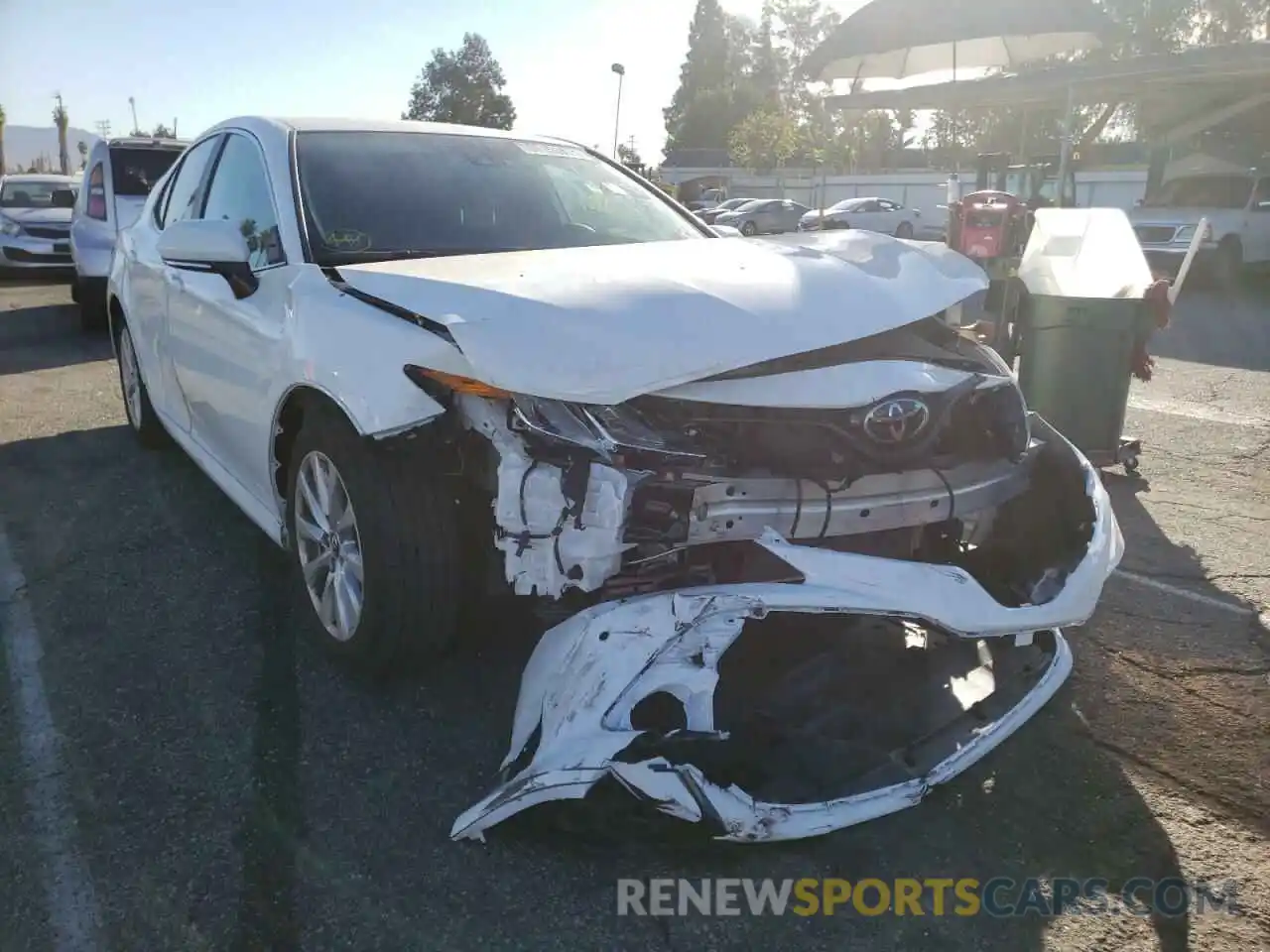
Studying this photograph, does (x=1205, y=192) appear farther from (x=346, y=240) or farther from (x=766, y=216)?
(x=346, y=240)

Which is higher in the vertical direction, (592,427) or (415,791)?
(592,427)

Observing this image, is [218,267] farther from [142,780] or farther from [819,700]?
[819,700]

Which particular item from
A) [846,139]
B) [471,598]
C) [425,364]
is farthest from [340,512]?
[846,139]

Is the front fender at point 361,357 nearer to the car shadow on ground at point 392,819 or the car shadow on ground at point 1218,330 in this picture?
the car shadow on ground at point 392,819

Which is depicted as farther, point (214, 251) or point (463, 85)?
point (463, 85)

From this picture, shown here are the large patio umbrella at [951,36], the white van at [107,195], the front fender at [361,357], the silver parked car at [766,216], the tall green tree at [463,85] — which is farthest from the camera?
the tall green tree at [463,85]

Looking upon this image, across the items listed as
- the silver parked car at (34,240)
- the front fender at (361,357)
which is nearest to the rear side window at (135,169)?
the silver parked car at (34,240)

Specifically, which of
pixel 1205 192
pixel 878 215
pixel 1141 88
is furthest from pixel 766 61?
pixel 1205 192

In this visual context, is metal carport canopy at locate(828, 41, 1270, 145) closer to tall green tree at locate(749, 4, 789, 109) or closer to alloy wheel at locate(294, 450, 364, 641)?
alloy wheel at locate(294, 450, 364, 641)

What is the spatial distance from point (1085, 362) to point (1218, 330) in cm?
716

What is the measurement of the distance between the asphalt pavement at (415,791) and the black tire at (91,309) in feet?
22.1

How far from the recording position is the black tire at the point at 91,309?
389 inches

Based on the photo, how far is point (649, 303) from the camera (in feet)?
8.34

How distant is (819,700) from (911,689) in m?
0.27
